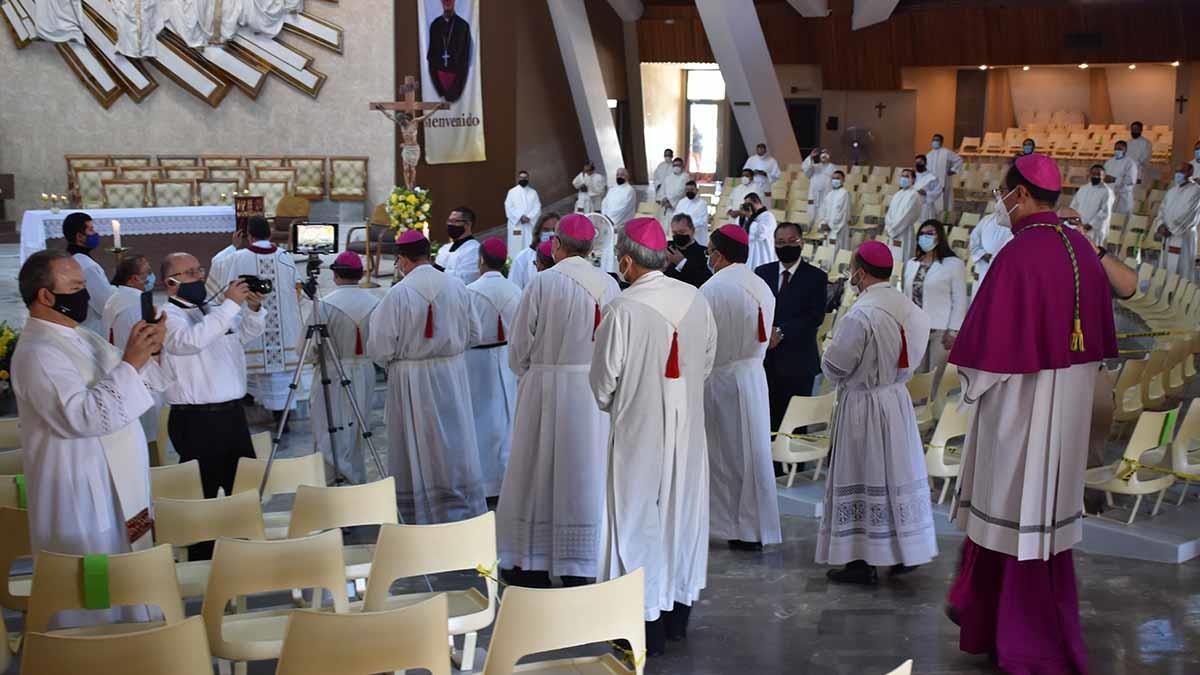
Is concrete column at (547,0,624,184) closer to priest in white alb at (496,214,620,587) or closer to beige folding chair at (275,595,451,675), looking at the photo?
priest in white alb at (496,214,620,587)

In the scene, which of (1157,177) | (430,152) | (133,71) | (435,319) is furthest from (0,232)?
(1157,177)

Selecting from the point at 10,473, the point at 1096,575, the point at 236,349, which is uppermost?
the point at 236,349

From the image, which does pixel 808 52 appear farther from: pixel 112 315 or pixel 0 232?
pixel 112 315

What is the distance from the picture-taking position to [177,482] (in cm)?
536

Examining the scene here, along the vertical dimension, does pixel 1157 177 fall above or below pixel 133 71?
below

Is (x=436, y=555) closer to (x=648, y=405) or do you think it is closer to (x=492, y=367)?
(x=648, y=405)

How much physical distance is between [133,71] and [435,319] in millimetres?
13169

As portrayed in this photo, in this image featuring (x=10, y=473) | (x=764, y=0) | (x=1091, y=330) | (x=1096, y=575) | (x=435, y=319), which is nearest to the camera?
(x=1091, y=330)

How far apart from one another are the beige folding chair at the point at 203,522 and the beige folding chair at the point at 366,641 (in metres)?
1.45

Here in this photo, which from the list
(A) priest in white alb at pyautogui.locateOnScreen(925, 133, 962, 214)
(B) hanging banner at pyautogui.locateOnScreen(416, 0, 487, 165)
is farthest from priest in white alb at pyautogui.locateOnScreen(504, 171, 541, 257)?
(A) priest in white alb at pyautogui.locateOnScreen(925, 133, 962, 214)

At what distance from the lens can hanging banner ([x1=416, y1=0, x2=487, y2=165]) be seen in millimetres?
18406

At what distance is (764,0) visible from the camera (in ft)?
84.0

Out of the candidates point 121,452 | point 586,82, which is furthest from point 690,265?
point 586,82

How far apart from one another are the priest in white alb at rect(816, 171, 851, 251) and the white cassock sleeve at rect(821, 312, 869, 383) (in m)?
12.1
